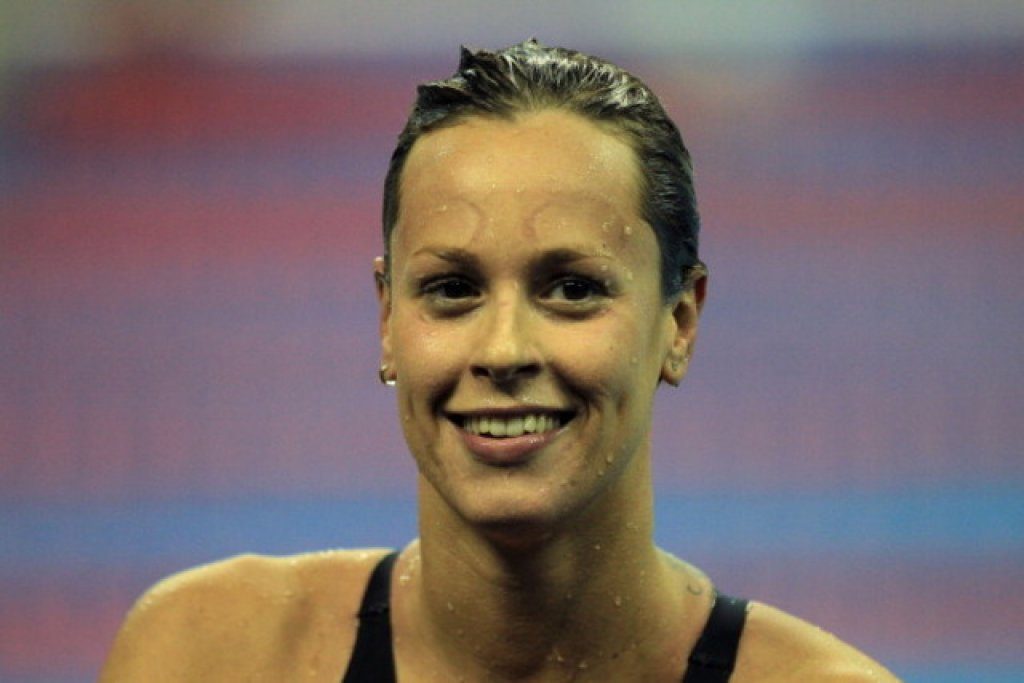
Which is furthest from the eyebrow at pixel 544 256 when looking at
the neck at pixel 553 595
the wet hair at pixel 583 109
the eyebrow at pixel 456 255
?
the neck at pixel 553 595

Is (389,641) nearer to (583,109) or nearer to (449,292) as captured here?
(449,292)

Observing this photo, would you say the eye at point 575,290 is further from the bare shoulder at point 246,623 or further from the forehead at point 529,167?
the bare shoulder at point 246,623

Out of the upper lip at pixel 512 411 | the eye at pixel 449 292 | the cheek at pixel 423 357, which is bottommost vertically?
the upper lip at pixel 512 411

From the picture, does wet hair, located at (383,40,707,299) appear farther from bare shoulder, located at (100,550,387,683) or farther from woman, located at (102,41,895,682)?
bare shoulder, located at (100,550,387,683)

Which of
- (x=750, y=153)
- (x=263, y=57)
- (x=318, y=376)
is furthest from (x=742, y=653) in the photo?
(x=263, y=57)

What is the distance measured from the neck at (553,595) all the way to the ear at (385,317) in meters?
0.17

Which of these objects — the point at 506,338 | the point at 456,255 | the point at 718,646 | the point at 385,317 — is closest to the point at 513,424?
the point at 506,338

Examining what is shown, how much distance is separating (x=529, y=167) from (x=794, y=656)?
0.73 m

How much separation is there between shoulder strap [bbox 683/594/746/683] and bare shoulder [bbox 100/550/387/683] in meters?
0.47

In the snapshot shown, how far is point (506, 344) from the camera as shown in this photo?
1.82 metres

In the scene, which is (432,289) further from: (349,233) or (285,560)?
(349,233)

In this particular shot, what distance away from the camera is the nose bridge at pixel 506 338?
5.96ft

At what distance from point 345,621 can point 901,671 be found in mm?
2698

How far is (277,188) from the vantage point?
18.3ft
